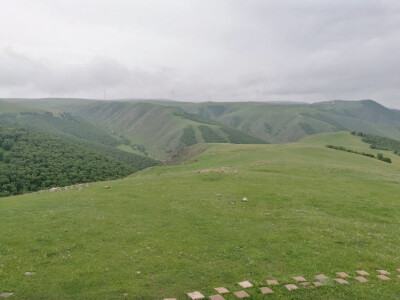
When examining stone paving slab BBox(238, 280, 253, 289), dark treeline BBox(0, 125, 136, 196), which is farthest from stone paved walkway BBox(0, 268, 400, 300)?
dark treeline BBox(0, 125, 136, 196)

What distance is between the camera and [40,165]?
4259 inches

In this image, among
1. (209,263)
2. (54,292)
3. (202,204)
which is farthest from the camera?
(202,204)

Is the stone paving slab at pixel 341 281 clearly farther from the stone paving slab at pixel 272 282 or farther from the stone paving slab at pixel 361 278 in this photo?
the stone paving slab at pixel 272 282

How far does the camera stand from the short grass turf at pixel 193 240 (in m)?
14.4

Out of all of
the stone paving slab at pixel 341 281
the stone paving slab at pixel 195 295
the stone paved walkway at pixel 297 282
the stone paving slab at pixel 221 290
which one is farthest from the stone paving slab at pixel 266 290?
the stone paving slab at pixel 341 281

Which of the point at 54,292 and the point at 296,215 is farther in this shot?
the point at 296,215

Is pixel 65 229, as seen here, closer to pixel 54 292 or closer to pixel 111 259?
pixel 111 259

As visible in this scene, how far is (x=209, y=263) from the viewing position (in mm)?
16781

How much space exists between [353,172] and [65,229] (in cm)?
4929

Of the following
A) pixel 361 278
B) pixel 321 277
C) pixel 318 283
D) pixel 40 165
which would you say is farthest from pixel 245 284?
pixel 40 165

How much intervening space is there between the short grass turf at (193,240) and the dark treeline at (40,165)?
69242mm

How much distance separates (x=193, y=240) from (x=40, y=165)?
106 metres

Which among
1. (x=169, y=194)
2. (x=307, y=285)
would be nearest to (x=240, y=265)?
(x=307, y=285)

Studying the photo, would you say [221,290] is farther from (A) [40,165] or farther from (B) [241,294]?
(A) [40,165]
